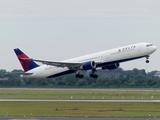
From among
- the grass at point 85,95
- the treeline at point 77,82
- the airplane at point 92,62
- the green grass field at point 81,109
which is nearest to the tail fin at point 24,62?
the airplane at point 92,62

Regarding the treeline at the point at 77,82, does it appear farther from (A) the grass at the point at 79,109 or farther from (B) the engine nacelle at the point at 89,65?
(A) the grass at the point at 79,109

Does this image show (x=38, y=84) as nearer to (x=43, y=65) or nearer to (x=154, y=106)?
(x=43, y=65)

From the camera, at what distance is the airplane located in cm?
9400

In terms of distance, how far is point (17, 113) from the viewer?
246 ft

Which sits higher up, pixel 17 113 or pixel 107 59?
pixel 107 59

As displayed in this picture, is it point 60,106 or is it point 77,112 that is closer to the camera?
point 77,112

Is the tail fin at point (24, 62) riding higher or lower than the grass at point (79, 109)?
higher

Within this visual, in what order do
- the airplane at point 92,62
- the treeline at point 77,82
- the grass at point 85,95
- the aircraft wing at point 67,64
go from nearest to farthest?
1. the airplane at point 92,62
2. the aircraft wing at point 67,64
3. the grass at point 85,95
4. the treeline at point 77,82

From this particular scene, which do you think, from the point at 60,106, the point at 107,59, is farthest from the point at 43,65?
the point at 60,106

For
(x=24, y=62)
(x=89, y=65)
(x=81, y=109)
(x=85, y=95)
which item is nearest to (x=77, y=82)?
(x=24, y=62)

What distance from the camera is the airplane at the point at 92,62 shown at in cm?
9400

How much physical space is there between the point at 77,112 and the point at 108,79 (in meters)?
92.6

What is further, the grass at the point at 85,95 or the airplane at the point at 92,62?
the grass at the point at 85,95

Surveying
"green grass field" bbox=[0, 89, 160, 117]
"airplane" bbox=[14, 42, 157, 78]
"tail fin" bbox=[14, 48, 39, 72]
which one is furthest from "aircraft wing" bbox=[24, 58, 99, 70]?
"green grass field" bbox=[0, 89, 160, 117]
